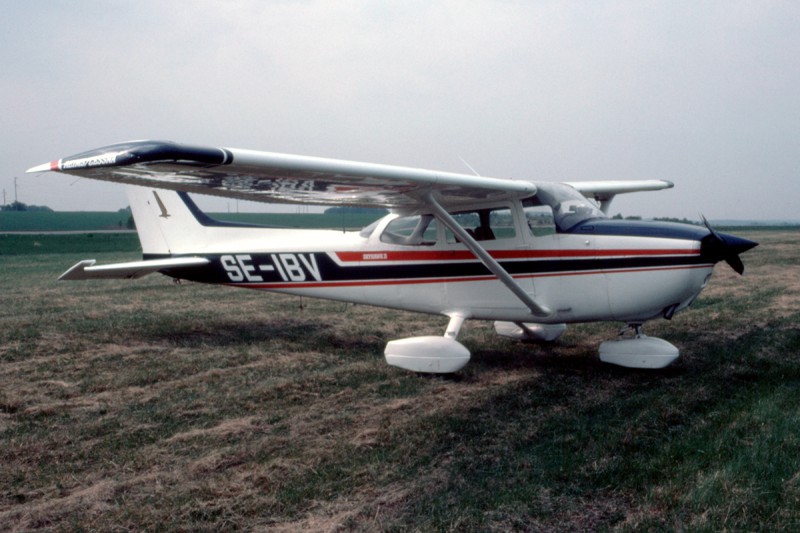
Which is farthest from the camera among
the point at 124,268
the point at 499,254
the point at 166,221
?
the point at 166,221

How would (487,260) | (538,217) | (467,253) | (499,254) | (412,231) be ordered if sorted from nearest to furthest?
(487,260) → (538,217) → (499,254) → (467,253) → (412,231)

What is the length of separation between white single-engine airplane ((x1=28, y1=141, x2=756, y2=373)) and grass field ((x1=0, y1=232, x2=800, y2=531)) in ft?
1.90

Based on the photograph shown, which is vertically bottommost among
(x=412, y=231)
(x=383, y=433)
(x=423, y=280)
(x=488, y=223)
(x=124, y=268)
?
(x=383, y=433)

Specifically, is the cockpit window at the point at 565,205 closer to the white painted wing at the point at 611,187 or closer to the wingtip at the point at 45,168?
the white painted wing at the point at 611,187

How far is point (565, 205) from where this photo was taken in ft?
18.7

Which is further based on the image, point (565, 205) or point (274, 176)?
point (565, 205)

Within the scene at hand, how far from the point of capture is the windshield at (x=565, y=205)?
5.59m

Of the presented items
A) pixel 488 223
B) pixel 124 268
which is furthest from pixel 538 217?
pixel 124 268

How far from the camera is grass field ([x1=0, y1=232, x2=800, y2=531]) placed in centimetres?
290

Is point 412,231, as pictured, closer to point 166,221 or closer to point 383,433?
point 383,433

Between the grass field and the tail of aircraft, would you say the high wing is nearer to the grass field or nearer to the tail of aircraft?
the grass field

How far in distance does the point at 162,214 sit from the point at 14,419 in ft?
13.9

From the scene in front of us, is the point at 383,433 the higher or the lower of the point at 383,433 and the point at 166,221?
the lower

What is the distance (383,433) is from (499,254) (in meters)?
2.46
